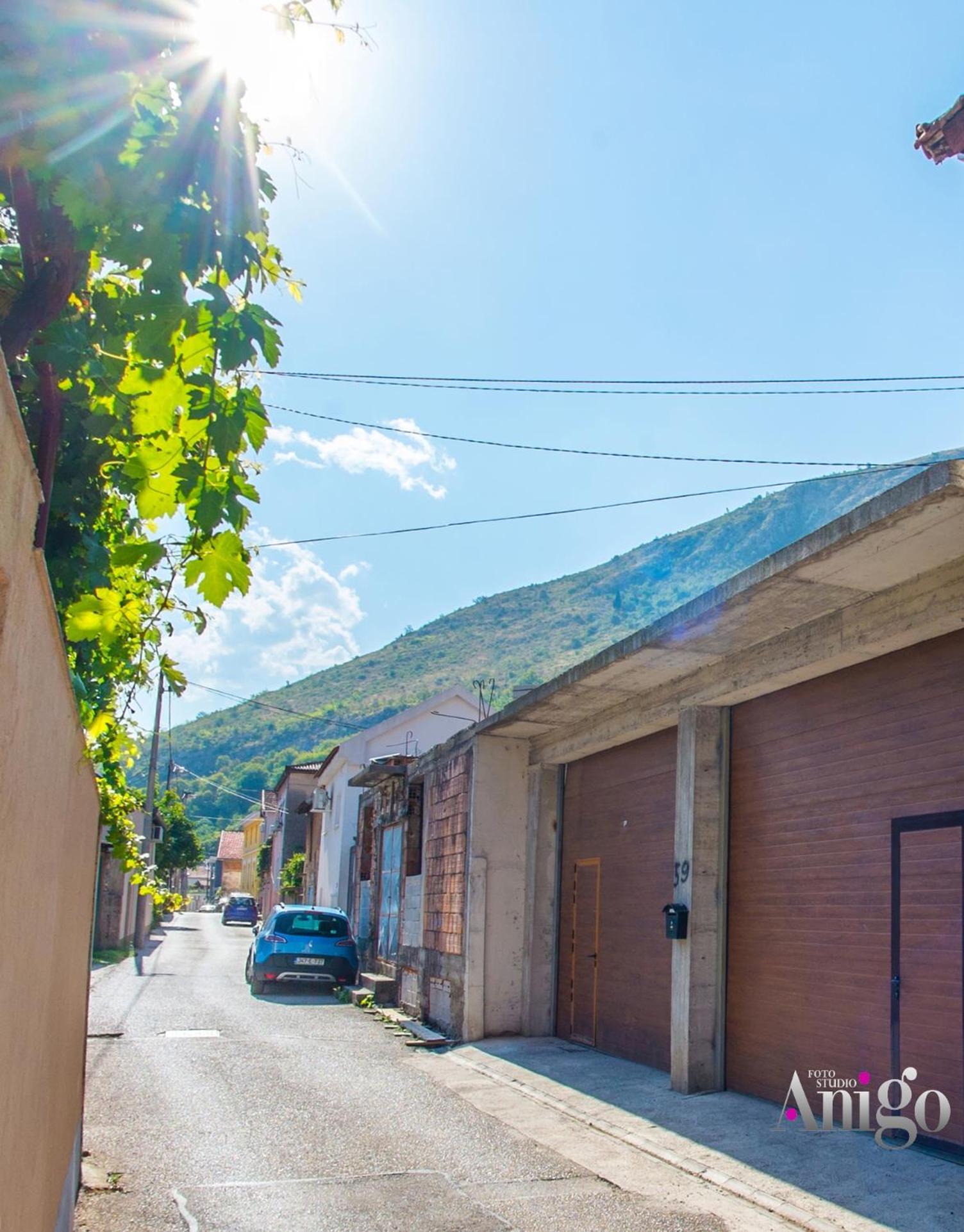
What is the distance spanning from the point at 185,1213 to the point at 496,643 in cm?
13764

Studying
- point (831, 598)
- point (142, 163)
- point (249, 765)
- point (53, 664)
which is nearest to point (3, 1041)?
point (53, 664)

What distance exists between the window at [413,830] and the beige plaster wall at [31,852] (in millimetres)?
13036

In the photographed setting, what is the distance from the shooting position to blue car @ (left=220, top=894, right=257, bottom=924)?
183 feet

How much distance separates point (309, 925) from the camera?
19.9 m

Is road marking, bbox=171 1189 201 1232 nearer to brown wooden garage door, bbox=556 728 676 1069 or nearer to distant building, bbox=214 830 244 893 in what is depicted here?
brown wooden garage door, bbox=556 728 676 1069

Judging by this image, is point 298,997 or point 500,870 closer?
point 500,870

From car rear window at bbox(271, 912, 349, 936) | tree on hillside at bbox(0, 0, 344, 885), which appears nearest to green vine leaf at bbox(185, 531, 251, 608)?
tree on hillside at bbox(0, 0, 344, 885)

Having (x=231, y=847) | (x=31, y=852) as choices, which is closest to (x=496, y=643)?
(x=231, y=847)

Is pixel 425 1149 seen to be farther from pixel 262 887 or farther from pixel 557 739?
pixel 262 887

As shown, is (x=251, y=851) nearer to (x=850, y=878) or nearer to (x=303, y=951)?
(x=303, y=951)

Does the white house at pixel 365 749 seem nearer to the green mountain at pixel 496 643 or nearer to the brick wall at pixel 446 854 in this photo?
the brick wall at pixel 446 854

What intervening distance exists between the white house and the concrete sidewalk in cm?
2438

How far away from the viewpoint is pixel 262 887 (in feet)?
235

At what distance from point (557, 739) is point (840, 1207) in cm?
805
